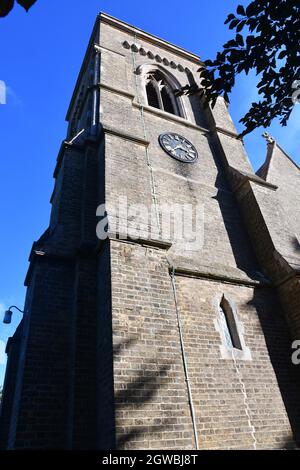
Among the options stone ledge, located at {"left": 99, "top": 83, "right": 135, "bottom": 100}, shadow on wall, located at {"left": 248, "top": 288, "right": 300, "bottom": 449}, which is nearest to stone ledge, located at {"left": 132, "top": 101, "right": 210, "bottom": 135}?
stone ledge, located at {"left": 99, "top": 83, "right": 135, "bottom": 100}

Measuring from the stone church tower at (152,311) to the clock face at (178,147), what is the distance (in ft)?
0.21

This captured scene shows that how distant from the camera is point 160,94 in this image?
541 inches

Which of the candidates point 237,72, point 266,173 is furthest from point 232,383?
point 266,173

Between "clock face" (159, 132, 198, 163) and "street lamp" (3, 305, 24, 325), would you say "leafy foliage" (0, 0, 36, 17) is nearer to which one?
"street lamp" (3, 305, 24, 325)

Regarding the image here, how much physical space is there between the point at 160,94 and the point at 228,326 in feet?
35.5

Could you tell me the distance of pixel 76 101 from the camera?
1633 centimetres

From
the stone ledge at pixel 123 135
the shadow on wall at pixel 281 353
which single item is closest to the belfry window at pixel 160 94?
the stone ledge at pixel 123 135

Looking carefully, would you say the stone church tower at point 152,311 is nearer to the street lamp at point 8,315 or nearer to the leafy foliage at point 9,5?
the street lamp at point 8,315

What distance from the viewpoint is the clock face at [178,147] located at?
32.3 feet

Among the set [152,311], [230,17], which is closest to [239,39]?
[230,17]

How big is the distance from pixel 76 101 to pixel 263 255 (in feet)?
42.2

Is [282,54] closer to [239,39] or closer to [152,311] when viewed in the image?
[239,39]

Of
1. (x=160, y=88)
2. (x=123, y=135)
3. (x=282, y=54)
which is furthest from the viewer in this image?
(x=160, y=88)

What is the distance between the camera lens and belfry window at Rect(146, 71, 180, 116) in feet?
43.7
